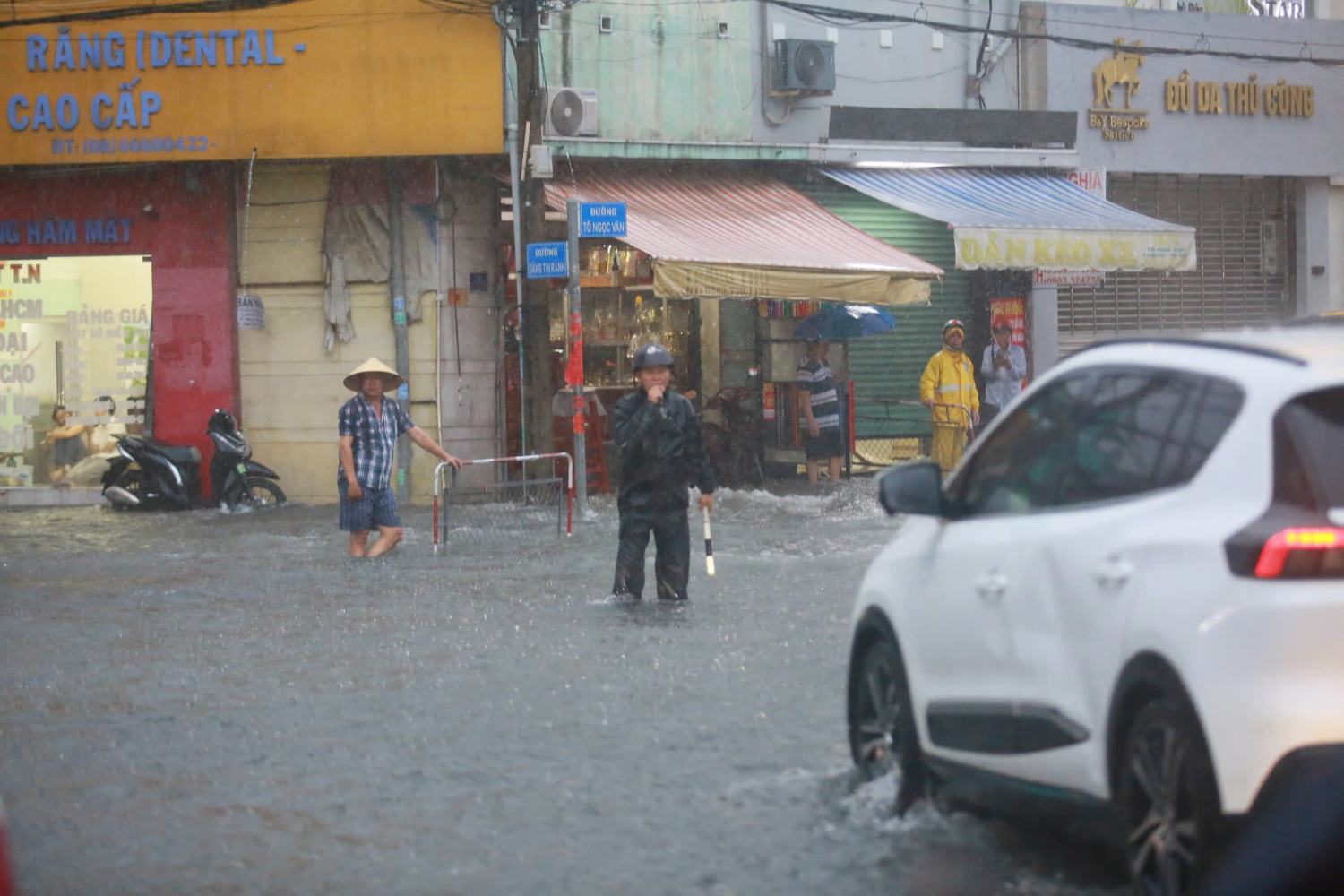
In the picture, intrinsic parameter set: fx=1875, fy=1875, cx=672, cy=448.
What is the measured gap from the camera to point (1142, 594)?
4.38 metres

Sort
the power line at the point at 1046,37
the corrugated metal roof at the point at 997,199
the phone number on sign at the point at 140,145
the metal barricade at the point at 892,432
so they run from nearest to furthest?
the phone number on sign at the point at 140,145
the corrugated metal roof at the point at 997,199
the power line at the point at 1046,37
the metal barricade at the point at 892,432

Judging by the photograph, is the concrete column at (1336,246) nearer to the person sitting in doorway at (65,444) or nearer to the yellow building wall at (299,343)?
the yellow building wall at (299,343)

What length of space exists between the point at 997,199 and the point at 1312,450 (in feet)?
60.0

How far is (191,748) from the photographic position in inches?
304

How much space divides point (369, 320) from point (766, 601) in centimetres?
A: 969

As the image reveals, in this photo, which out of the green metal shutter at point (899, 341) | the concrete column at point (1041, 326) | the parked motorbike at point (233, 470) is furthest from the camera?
the concrete column at point (1041, 326)

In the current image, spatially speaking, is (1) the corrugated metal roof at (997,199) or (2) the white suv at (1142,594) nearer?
(2) the white suv at (1142,594)

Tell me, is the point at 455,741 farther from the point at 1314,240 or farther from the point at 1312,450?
the point at 1314,240

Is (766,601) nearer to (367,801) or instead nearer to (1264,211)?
(367,801)

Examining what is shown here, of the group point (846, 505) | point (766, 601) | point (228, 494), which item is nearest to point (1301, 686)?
point (766, 601)

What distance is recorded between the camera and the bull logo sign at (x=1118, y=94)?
24.1 metres

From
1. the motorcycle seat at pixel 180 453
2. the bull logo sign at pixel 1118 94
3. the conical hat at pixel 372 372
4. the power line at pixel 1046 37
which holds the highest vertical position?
the power line at pixel 1046 37

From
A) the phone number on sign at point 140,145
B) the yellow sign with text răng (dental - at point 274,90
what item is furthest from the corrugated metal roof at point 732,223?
the phone number on sign at point 140,145

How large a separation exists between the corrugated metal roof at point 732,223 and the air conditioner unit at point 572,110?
68 cm
